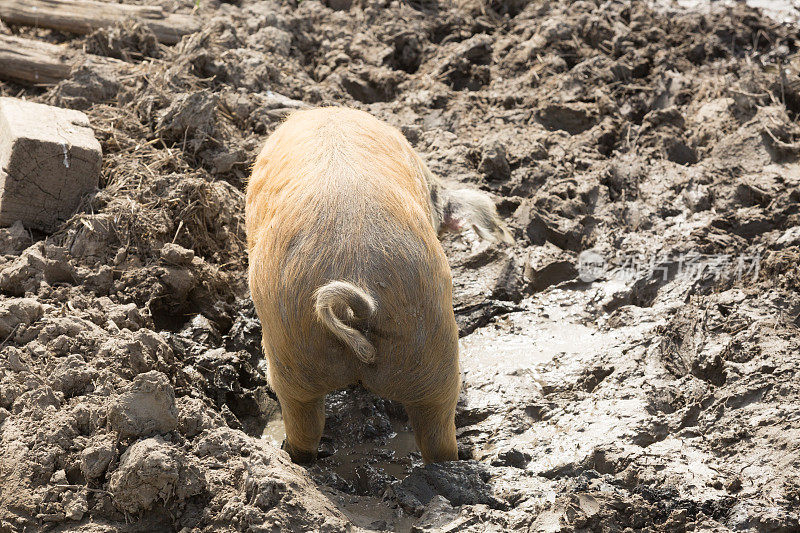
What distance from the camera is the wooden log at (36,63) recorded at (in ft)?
19.5

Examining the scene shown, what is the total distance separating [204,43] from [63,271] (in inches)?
100

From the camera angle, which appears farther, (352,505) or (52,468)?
(352,505)

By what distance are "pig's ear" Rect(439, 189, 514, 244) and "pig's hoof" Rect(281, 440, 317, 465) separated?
1.38 metres

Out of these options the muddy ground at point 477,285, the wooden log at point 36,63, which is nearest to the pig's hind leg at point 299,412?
the muddy ground at point 477,285

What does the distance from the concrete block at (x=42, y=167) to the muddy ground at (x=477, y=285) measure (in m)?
0.11

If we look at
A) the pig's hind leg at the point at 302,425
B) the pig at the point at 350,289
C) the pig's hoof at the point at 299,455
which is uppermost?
the pig at the point at 350,289

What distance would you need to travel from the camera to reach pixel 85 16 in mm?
6492

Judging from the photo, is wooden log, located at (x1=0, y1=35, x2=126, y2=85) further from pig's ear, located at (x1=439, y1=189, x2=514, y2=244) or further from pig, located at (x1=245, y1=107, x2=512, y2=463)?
pig's ear, located at (x1=439, y1=189, x2=514, y2=244)

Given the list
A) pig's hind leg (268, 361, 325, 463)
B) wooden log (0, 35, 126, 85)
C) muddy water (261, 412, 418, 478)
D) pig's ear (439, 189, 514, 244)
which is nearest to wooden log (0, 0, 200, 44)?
wooden log (0, 35, 126, 85)

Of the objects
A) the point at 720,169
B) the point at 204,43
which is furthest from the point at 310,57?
the point at 720,169

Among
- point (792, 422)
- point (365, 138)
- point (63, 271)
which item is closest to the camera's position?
point (792, 422)

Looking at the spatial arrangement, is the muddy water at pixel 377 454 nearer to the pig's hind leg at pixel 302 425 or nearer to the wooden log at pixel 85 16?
the pig's hind leg at pixel 302 425

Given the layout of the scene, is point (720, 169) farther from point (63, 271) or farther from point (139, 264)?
point (63, 271)

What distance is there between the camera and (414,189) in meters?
3.93
